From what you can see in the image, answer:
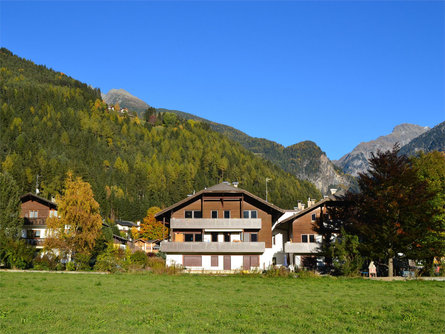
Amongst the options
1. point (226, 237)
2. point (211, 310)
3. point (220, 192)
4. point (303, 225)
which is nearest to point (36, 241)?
point (226, 237)

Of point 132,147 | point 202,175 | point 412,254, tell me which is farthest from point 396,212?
point 132,147

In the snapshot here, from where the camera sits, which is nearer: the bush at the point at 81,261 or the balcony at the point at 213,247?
the bush at the point at 81,261

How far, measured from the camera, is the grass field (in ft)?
41.0

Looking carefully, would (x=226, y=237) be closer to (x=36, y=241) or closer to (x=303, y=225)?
(x=303, y=225)

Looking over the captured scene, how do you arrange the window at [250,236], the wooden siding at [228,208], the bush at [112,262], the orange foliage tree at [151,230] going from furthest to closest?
the orange foliage tree at [151,230] → the wooden siding at [228,208] → the window at [250,236] → the bush at [112,262]

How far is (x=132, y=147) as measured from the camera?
19962 centimetres

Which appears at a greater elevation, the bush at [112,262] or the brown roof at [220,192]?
the brown roof at [220,192]

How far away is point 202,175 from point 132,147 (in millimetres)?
37821

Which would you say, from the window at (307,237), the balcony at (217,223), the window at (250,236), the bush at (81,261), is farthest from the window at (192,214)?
the bush at (81,261)

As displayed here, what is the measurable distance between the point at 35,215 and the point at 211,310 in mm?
57994

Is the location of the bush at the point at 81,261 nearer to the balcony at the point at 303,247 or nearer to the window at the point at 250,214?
the window at the point at 250,214

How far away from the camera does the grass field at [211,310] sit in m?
12.5

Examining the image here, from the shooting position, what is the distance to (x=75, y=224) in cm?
4431

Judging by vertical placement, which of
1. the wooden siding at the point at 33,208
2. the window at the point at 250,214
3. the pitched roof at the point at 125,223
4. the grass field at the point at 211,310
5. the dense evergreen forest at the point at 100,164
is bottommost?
the grass field at the point at 211,310
